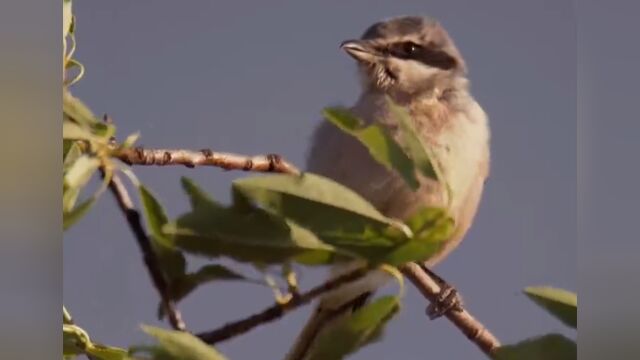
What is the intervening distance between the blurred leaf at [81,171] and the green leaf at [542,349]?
1.33 ft

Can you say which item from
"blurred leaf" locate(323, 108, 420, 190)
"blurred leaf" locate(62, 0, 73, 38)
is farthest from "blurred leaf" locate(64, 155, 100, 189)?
"blurred leaf" locate(323, 108, 420, 190)

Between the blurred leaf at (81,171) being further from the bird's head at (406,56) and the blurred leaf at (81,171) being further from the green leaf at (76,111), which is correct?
the bird's head at (406,56)

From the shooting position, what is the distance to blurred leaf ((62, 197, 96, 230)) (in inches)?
33.2

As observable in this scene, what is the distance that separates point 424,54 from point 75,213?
0.35 meters

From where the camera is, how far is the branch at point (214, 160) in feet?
2.90

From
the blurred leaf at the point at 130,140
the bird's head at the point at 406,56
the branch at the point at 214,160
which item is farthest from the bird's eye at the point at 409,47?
the blurred leaf at the point at 130,140

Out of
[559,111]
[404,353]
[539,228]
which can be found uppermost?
[559,111]

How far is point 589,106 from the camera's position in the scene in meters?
1.09

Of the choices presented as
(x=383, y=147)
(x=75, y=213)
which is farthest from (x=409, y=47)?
(x=75, y=213)

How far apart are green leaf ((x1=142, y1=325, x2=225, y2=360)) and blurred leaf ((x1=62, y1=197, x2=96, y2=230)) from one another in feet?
0.36

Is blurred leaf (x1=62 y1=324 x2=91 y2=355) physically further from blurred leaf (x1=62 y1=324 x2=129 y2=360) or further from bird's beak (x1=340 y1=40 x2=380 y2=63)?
bird's beak (x1=340 y1=40 x2=380 y2=63)

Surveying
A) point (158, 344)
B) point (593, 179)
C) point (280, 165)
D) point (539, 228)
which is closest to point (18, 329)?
point (158, 344)

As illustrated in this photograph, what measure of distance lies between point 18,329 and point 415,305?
346 mm

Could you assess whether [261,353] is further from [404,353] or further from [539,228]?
[539,228]
